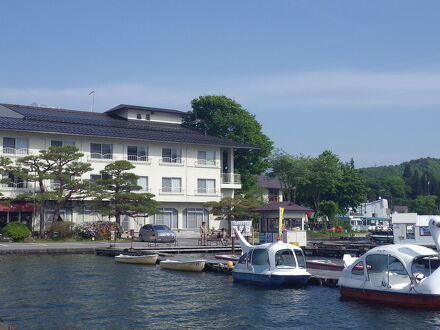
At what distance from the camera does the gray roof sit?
58438mm

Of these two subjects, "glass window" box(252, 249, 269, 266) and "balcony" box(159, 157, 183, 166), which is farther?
"balcony" box(159, 157, 183, 166)

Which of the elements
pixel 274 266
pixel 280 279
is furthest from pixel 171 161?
pixel 280 279

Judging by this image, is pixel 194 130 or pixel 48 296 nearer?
pixel 48 296

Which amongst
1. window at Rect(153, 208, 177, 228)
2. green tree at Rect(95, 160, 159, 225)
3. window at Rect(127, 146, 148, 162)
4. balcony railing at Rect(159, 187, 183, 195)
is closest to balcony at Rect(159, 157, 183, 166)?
window at Rect(127, 146, 148, 162)

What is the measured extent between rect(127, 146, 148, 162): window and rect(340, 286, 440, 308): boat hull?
41.8m

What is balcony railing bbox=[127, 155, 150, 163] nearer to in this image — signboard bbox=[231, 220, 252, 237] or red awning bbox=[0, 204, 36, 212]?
red awning bbox=[0, 204, 36, 212]

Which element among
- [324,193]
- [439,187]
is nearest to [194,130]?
[324,193]

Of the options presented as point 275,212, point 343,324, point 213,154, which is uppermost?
point 213,154

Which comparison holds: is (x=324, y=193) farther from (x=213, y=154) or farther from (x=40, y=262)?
(x=40, y=262)

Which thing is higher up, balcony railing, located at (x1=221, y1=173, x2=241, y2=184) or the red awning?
balcony railing, located at (x1=221, y1=173, x2=241, y2=184)

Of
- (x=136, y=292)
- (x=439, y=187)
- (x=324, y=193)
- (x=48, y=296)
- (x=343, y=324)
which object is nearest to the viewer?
(x=343, y=324)

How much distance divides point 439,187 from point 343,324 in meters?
188

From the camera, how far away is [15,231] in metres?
50.8

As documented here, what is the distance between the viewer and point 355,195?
91688mm
